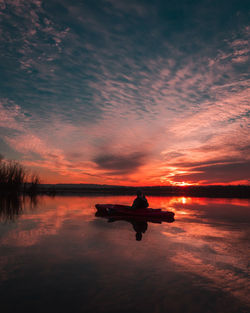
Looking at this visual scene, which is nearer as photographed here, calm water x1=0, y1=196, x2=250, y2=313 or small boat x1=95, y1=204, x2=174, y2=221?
calm water x1=0, y1=196, x2=250, y2=313

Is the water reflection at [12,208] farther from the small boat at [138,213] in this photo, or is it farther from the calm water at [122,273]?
the small boat at [138,213]

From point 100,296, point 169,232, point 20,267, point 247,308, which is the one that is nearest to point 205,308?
point 247,308

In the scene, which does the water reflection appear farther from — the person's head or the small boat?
the person's head

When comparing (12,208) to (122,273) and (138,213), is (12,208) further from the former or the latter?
(122,273)

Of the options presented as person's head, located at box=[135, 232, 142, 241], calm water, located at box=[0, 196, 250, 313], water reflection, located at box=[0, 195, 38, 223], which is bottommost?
calm water, located at box=[0, 196, 250, 313]

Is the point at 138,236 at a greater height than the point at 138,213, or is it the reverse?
the point at 138,213

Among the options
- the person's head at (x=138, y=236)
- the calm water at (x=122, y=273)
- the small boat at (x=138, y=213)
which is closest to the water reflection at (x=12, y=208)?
the calm water at (x=122, y=273)

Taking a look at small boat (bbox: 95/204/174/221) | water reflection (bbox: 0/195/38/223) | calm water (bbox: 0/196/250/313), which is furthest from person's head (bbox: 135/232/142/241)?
water reflection (bbox: 0/195/38/223)

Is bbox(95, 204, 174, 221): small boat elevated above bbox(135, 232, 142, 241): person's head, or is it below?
above

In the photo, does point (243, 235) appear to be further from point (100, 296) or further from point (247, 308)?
point (100, 296)

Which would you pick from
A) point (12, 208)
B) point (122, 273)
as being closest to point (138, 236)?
point (122, 273)

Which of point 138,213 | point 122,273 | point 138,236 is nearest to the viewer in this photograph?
point 122,273

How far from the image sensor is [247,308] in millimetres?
3607

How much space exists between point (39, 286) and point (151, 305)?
6.65 ft
